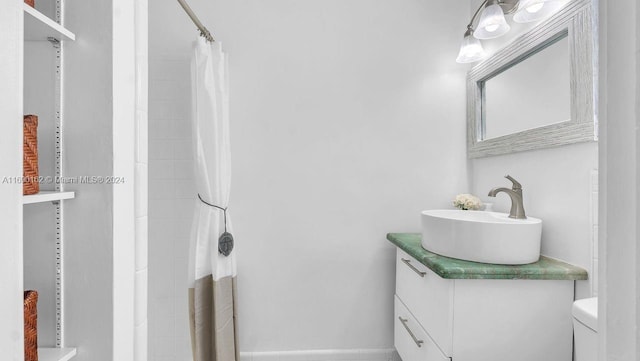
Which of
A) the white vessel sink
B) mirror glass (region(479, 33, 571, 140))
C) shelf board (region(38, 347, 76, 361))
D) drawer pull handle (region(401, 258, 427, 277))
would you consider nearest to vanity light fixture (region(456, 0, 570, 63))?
mirror glass (region(479, 33, 571, 140))

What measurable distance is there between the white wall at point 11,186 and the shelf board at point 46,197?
78 mm

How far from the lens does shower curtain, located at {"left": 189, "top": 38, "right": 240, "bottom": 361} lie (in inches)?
62.5

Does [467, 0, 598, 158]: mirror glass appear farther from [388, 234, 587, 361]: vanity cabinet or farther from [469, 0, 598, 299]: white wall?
[388, 234, 587, 361]: vanity cabinet

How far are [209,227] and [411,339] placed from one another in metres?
1.13

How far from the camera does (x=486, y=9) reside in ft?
5.24

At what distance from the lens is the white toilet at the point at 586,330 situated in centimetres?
85

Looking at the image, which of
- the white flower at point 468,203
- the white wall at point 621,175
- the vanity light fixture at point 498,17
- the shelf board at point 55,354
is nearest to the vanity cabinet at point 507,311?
the white flower at point 468,203

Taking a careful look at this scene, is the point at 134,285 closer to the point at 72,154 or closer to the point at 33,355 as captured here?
the point at 33,355

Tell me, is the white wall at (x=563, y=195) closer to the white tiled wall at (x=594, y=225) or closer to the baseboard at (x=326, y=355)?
the white tiled wall at (x=594, y=225)

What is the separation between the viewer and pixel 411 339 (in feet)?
5.35

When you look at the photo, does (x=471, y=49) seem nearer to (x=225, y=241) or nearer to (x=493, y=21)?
(x=493, y=21)

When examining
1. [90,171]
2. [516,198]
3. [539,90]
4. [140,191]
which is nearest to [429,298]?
[516,198]

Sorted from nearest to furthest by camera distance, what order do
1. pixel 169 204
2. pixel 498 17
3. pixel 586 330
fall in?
pixel 586 330 → pixel 498 17 → pixel 169 204

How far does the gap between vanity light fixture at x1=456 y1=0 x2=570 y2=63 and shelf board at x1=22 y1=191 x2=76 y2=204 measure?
179 centimetres
